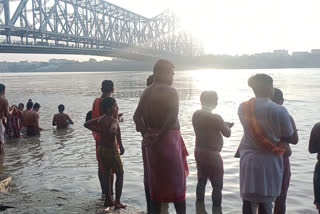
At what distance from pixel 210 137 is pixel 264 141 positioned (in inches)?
43.6

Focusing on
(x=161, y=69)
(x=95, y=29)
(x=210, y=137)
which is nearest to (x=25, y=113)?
(x=210, y=137)

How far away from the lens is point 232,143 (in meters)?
8.61

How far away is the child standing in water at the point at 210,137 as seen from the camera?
3938 millimetres

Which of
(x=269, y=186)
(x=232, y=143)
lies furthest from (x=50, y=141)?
(x=269, y=186)

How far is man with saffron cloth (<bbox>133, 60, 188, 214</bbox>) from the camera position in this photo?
10.4 feet

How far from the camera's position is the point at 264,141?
2.94 meters

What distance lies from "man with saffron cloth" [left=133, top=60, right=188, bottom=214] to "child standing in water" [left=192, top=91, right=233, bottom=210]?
31.1 inches

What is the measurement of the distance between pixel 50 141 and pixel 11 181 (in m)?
3.96

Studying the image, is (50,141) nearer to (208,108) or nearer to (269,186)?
(208,108)

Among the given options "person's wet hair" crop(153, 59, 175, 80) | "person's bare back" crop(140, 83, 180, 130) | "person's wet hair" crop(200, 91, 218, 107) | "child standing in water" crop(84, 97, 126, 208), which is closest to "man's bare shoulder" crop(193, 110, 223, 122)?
"person's wet hair" crop(200, 91, 218, 107)

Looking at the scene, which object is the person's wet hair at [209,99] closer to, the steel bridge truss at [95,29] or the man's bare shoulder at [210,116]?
the man's bare shoulder at [210,116]

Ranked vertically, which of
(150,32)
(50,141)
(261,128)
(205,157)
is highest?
(150,32)

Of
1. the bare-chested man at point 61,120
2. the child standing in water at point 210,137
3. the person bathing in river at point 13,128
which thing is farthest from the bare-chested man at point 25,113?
the child standing in water at point 210,137

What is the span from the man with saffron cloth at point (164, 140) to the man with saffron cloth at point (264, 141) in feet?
2.04
